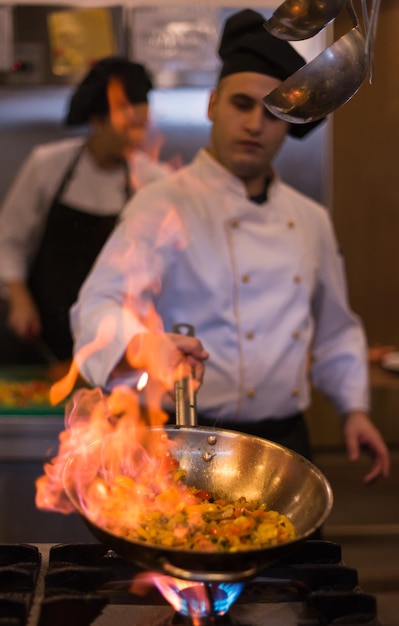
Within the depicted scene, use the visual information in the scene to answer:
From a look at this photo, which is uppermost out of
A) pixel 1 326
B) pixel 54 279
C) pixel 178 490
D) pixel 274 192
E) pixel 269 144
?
pixel 269 144

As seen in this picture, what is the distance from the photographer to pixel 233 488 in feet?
4.19

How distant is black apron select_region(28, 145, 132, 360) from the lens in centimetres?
272

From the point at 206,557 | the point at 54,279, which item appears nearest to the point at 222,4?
the point at 54,279

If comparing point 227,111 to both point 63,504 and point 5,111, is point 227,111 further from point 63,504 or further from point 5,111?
point 5,111

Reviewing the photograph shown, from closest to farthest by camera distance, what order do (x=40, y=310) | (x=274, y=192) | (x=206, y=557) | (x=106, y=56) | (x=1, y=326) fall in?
(x=206, y=557) → (x=274, y=192) → (x=106, y=56) → (x=40, y=310) → (x=1, y=326)

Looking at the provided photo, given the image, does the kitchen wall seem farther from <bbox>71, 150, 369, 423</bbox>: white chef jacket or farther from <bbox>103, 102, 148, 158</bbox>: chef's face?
<bbox>71, 150, 369, 423</bbox>: white chef jacket

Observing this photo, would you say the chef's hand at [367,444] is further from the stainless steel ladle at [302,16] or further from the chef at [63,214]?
the chef at [63,214]

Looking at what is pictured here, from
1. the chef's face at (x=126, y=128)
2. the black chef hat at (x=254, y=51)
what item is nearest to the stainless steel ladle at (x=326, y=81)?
the black chef hat at (x=254, y=51)

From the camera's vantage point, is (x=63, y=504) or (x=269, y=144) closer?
(x=63, y=504)

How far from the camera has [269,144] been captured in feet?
5.68

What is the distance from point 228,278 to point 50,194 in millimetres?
1151

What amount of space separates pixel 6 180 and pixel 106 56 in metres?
0.62

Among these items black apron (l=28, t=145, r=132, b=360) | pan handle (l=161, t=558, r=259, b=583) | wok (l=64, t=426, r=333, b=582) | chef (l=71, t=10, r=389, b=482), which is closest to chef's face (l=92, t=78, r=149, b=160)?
black apron (l=28, t=145, r=132, b=360)

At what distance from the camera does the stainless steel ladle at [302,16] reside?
1.13 meters
